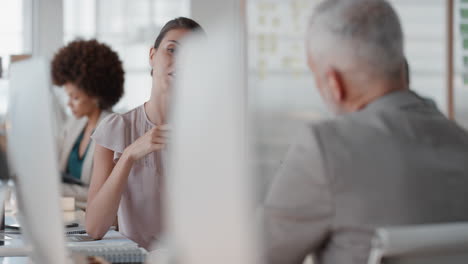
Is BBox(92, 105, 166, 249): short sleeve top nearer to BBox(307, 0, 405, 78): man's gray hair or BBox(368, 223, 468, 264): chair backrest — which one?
BBox(307, 0, 405, 78): man's gray hair

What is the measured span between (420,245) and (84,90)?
3.31 metres

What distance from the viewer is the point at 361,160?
1.05 metres

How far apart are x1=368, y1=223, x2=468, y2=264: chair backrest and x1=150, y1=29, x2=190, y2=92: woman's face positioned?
1.23 metres

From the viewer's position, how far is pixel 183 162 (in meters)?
0.60

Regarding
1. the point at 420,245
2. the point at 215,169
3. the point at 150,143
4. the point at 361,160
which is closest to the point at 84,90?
the point at 150,143

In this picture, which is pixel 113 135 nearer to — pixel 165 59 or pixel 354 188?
pixel 165 59

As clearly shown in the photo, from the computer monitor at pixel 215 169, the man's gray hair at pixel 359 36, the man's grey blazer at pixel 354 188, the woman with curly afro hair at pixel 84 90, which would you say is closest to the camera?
the computer monitor at pixel 215 169

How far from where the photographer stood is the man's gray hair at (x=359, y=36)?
1.15 metres

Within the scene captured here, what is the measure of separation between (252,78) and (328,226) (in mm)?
3932

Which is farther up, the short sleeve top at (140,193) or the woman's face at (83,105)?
the woman's face at (83,105)

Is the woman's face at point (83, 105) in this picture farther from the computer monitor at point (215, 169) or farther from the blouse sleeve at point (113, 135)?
the computer monitor at point (215, 169)

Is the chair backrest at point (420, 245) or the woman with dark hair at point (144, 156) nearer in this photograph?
the chair backrest at point (420, 245)

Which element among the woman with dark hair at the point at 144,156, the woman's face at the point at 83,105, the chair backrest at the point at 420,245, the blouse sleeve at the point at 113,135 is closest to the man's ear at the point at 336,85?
the chair backrest at the point at 420,245

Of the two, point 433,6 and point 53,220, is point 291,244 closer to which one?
point 53,220
